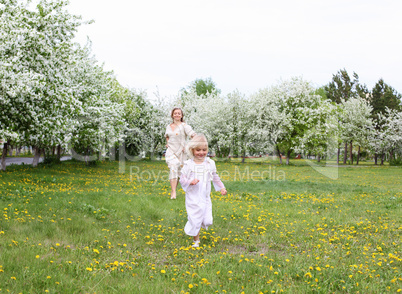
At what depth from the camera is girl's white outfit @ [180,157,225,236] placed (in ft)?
21.7

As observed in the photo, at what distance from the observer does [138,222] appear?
839cm

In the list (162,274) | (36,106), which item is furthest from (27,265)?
(36,106)

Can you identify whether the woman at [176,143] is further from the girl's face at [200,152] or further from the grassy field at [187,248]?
the girl's face at [200,152]

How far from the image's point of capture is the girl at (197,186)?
6.64 metres

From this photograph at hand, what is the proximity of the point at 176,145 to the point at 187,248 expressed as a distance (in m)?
5.74

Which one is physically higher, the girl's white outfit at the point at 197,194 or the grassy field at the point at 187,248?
the girl's white outfit at the point at 197,194

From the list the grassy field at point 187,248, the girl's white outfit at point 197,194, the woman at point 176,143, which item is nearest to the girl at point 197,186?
the girl's white outfit at point 197,194

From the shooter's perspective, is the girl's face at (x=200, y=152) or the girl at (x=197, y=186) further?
the girl's face at (x=200, y=152)

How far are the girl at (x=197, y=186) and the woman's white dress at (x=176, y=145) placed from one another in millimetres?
4180

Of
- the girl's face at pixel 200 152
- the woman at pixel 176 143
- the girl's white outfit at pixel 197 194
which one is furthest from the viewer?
the woman at pixel 176 143

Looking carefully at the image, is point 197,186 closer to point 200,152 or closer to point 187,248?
point 200,152

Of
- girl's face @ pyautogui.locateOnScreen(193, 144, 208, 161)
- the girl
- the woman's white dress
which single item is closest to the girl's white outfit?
the girl

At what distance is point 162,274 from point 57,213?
15.4 feet

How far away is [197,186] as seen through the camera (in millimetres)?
6836
